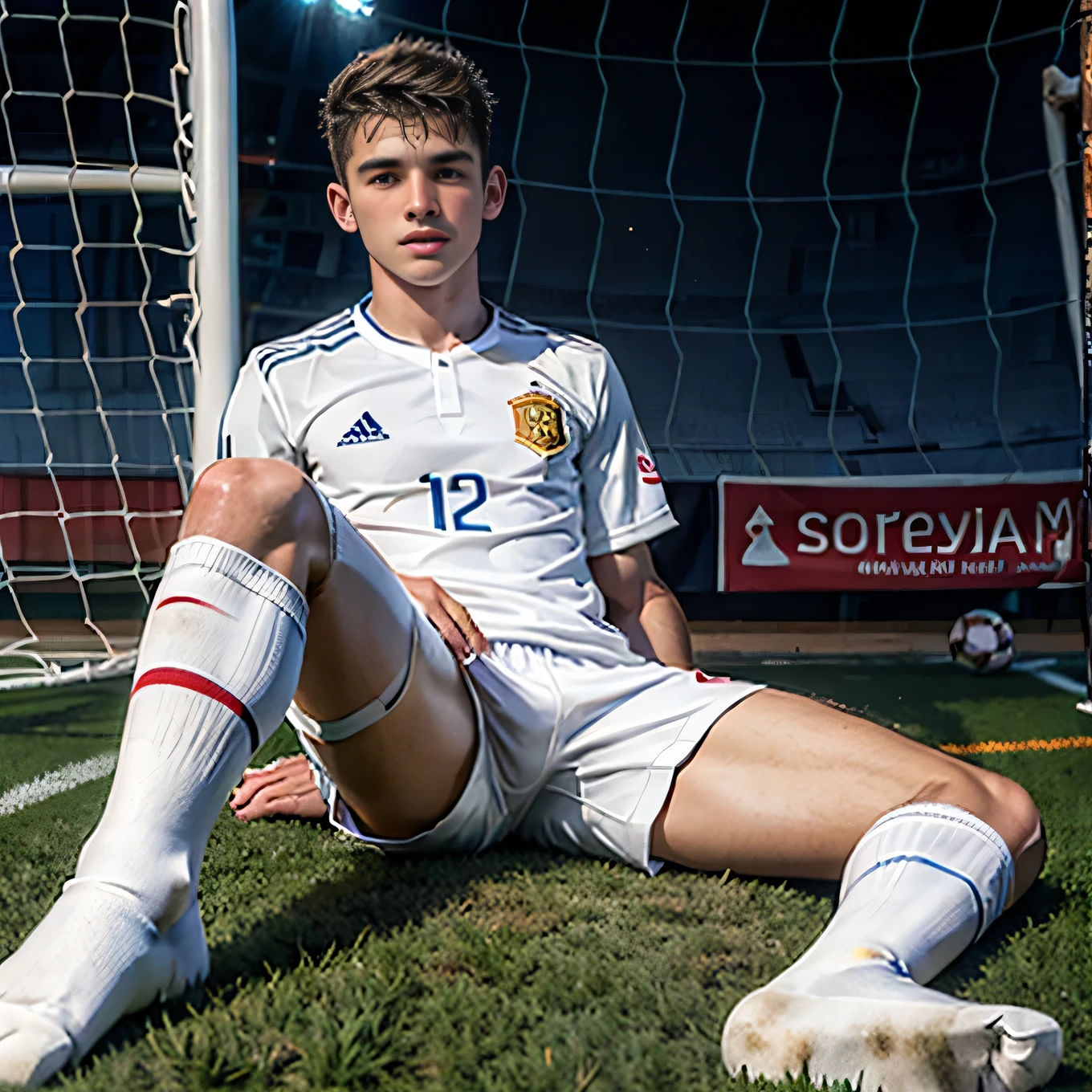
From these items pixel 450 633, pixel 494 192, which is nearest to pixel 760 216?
pixel 494 192

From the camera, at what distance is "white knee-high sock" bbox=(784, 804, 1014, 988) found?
0.91 m

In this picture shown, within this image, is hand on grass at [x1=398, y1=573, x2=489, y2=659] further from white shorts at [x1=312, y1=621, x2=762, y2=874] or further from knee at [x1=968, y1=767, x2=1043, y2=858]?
knee at [x1=968, y1=767, x2=1043, y2=858]

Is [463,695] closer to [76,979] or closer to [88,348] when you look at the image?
[76,979]

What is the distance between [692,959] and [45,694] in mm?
2457

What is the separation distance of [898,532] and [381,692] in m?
3.30

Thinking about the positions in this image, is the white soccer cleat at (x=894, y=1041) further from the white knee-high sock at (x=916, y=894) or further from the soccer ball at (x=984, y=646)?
the soccer ball at (x=984, y=646)

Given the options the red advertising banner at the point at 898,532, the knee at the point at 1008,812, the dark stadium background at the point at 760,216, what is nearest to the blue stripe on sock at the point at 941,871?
the knee at the point at 1008,812

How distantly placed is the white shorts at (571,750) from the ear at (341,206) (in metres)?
0.71

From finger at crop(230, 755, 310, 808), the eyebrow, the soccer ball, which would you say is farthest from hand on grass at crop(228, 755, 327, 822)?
the soccer ball

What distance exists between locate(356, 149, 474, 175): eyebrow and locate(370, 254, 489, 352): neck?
0.13 m

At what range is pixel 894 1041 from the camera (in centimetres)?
78

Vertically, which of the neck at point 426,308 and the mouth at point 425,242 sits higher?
the mouth at point 425,242

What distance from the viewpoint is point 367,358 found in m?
1.51

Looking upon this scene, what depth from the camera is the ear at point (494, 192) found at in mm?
1626
